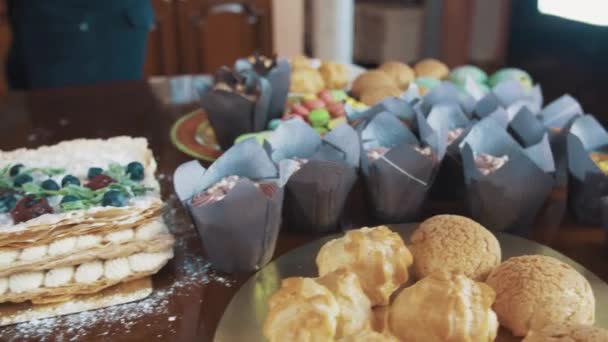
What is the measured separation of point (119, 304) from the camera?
813 mm

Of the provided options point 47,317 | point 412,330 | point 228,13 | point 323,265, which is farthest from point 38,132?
point 228,13

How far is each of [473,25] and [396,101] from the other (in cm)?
233

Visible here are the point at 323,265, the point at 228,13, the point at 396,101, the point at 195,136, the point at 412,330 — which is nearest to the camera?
the point at 412,330

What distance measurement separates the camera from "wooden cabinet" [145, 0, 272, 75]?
317 centimetres

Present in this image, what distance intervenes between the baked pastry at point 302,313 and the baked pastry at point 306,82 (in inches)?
40.3

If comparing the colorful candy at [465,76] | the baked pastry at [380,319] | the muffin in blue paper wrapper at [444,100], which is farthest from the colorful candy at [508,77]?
the baked pastry at [380,319]

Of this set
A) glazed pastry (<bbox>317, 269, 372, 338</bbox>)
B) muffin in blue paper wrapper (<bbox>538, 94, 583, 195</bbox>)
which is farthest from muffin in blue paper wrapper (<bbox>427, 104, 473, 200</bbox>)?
glazed pastry (<bbox>317, 269, 372, 338</bbox>)

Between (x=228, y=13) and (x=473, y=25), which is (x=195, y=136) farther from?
(x=473, y=25)

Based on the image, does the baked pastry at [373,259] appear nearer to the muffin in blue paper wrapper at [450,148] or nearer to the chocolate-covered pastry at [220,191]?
the chocolate-covered pastry at [220,191]

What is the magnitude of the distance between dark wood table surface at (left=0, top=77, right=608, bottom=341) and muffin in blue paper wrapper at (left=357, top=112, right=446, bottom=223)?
0.05m

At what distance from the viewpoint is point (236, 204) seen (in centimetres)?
83

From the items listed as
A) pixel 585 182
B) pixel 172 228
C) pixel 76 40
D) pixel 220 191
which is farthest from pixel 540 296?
pixel 76 40

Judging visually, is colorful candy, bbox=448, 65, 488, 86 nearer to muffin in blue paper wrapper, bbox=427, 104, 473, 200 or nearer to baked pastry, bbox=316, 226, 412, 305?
muffin in blue paper wrapper, bbox=427, 104, 473, 200

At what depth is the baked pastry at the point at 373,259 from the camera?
77 centimetres
